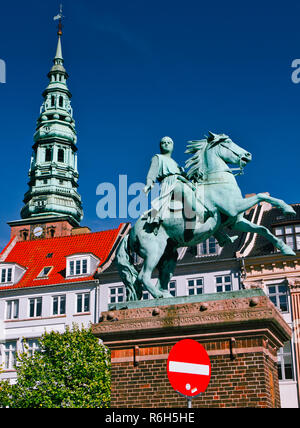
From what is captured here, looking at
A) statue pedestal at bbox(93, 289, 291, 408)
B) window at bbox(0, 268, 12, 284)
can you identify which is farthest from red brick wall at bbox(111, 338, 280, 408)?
window at bbox(0, 268, 12, 284)

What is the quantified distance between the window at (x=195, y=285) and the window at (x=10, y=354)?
1380cm

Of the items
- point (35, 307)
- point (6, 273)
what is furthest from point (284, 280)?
point (6, 273)

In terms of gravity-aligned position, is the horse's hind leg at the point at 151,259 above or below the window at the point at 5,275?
below

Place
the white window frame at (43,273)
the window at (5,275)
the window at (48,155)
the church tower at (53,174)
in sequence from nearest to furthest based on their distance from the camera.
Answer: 1. the white window frame at (43,273)
2. the window at (5,275)
3. the church tower at (53,174)
4. the window at (48,155)

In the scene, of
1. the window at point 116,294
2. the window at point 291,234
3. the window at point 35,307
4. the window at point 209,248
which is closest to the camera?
the window at point 291,234

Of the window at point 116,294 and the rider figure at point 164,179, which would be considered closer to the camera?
the rider figure at point 164,179

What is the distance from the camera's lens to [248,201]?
13930 mm

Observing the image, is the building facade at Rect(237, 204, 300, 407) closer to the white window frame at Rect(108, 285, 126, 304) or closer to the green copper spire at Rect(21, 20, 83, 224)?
the white window frame at Rect(108, 285, 126, 304)

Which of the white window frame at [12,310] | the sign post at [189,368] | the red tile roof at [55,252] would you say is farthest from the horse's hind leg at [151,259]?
the white window frame at [12,310]

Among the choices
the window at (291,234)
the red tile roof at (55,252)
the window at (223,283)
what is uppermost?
the red tile roof at (55,252)

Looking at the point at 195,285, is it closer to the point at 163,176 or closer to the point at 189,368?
the point at 163,176

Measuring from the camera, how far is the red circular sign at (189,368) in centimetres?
1141

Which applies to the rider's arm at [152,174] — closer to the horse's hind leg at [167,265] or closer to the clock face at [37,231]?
the horse's hind leg at [167,265]
